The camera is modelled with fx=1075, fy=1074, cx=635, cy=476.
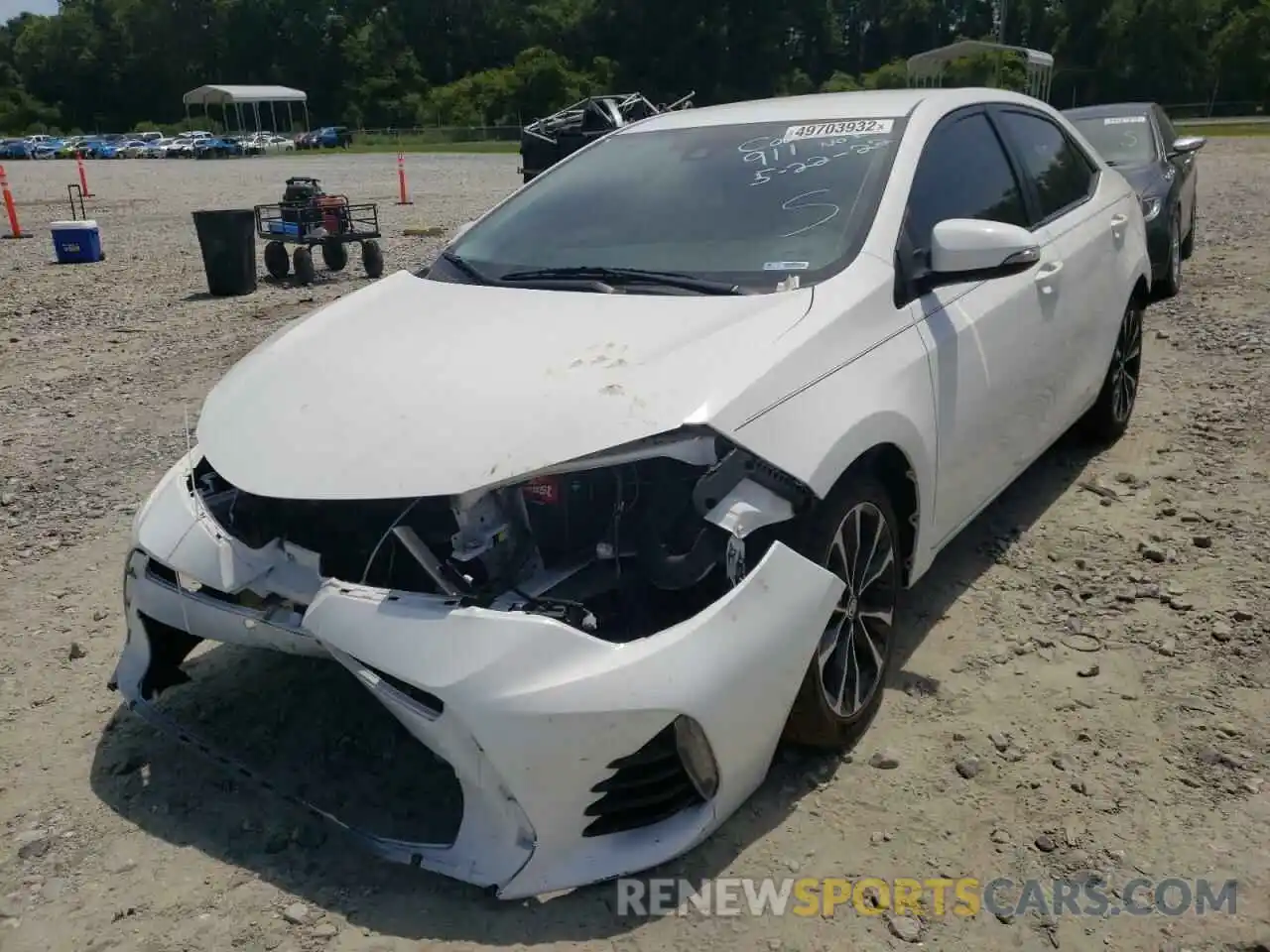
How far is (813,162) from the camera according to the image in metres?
3.60

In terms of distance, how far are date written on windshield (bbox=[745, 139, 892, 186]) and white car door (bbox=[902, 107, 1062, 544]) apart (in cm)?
17

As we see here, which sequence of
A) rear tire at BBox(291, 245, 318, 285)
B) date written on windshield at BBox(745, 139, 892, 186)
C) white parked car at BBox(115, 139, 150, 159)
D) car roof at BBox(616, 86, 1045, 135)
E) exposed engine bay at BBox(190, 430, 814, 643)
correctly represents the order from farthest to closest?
white parked car at BBox(115, 139, 150, 159) < rear tire at BBox(291, 245, 318, 285) < car roof at BBox(616, 86, 1045, 135) < date written on windshield at BBox(745, 139, 892, 186) < exposed engine bay at BBox(190, 430, 814, 643)

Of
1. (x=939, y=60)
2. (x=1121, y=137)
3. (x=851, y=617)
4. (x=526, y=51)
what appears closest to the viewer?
(x=851, y=617)

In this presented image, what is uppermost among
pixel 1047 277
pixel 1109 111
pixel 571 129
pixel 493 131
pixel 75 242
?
pixel 493 131

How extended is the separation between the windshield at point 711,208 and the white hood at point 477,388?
0.26 metres

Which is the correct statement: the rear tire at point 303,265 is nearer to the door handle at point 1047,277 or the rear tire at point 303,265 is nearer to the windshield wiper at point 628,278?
the windshield wiper at point 628,278

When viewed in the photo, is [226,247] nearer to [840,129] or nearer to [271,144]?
[840,129]

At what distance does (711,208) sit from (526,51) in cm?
8297

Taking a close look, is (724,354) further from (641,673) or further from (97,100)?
(97,100)

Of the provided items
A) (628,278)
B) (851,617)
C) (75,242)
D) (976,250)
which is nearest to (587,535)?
(851,617)

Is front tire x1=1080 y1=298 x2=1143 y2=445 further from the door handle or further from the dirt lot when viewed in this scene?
the door handle

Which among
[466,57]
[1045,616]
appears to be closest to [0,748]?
[1045,616]

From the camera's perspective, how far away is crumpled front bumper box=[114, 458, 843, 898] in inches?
90.7

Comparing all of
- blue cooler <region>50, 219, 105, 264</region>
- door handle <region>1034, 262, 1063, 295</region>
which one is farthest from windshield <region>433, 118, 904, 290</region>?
blue cooler <region>50, 219, 105, 264</region>
